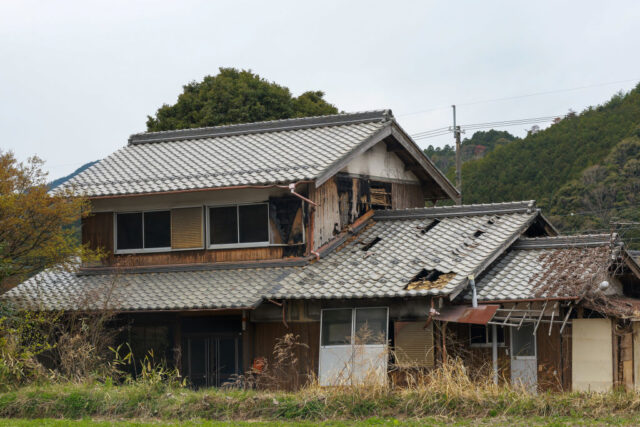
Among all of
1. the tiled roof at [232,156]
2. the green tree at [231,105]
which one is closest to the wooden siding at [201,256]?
the tiled roof at [232,156]

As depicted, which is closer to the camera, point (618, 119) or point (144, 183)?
point (144, 183)

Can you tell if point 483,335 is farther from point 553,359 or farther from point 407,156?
point 407,156

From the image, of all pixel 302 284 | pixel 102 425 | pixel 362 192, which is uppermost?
pixel 362 192

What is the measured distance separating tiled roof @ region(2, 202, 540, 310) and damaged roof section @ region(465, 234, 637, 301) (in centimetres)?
41

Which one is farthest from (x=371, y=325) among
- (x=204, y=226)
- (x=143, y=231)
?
(x=143, y=231)

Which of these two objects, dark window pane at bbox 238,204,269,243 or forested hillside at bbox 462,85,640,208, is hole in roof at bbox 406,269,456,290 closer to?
dark window pane at bbox 238,204,269,243

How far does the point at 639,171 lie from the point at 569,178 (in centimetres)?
385

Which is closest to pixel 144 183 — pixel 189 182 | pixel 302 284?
pixel 189 182

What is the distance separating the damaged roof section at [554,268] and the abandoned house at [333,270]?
1.8 inches

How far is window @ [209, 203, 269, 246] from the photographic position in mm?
19750

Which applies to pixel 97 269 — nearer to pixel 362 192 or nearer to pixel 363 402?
pixel 362 192

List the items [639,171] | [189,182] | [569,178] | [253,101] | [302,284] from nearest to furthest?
[302,284] < [189,182] < [253,101] < [639,171] < [569,178]

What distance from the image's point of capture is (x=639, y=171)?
126 ft

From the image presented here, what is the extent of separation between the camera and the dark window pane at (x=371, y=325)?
→ 56.2 ft
